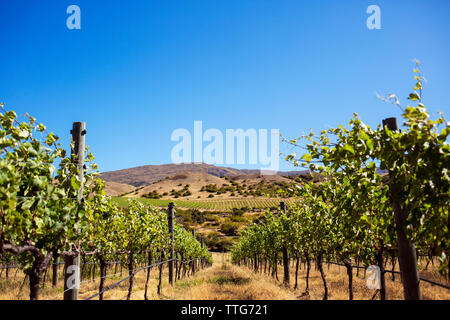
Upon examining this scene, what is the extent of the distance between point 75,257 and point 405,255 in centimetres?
493

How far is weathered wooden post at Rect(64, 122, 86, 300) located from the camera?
4.34 meters

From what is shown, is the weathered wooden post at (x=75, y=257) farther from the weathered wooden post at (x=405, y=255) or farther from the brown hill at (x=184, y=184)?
the brown hill at (x=184, y=184)

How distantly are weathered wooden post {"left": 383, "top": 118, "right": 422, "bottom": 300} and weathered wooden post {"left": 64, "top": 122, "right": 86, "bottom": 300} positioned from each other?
14.8 feet

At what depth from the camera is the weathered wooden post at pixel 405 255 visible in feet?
10.8

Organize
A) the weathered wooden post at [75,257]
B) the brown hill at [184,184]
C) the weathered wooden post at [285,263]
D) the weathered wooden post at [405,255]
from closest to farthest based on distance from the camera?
1. the weathered wooden post at [405,255]
2. the weathered wooden post at [75,257]
3. the weathered wooden post at [285,263]
4. the brown hill at [184,184]

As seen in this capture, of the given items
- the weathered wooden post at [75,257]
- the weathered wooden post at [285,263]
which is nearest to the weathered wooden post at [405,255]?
the weathered wooden post at [75,257]

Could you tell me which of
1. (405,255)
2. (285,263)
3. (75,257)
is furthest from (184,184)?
(405,255)

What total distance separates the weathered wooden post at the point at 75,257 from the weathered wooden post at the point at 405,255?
452 centimetres

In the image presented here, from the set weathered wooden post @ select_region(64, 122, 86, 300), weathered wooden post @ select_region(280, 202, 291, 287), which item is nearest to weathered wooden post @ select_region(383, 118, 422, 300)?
weathered wooden post @ select_region(64, 122, 86, 300)

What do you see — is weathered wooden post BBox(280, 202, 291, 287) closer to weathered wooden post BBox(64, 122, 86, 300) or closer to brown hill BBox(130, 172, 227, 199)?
weathered wooden post BBox(64, 122, 86, 300)

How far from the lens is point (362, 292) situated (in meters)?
11.5

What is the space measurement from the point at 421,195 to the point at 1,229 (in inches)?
195

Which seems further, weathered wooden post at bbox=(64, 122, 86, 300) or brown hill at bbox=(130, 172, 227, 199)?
brown hill at bbox=(130, 172, 227, 199)
